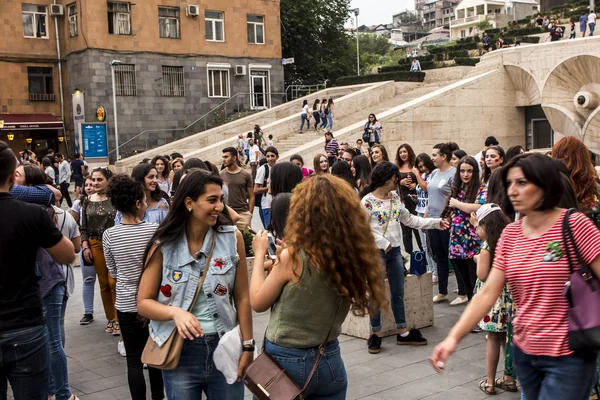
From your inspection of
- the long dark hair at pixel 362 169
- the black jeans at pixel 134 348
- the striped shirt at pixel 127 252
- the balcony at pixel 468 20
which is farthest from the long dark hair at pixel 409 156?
the balcony at pixel 468 20

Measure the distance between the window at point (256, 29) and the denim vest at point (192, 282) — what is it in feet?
113

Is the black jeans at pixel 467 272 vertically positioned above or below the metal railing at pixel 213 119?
below

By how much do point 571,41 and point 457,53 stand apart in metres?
12.1

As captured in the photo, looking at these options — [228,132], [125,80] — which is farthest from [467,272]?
[125,80]

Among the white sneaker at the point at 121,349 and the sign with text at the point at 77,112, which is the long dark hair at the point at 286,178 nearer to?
the white sneaker at the point at 121,349

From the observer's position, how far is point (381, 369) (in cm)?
610

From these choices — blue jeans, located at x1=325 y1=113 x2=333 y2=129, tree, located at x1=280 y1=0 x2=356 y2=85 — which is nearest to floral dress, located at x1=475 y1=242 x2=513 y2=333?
blue jeans, located at x1=325 y1=113 x2=333 y2=129

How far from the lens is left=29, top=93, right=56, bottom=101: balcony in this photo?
109 feet

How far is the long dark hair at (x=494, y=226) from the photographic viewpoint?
15.9 ft

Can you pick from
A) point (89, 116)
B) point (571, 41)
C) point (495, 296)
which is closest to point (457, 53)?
point (571, 41)

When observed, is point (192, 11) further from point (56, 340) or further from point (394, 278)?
point (56, 340)

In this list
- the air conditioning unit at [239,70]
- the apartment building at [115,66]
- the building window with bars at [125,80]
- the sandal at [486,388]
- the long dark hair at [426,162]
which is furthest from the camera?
the air conditioning unit at [239,70]

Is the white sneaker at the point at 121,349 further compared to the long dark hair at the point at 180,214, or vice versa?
the white sneaker at the point at 121,349

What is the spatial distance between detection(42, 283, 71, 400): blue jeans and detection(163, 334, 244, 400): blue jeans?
6.67ft
